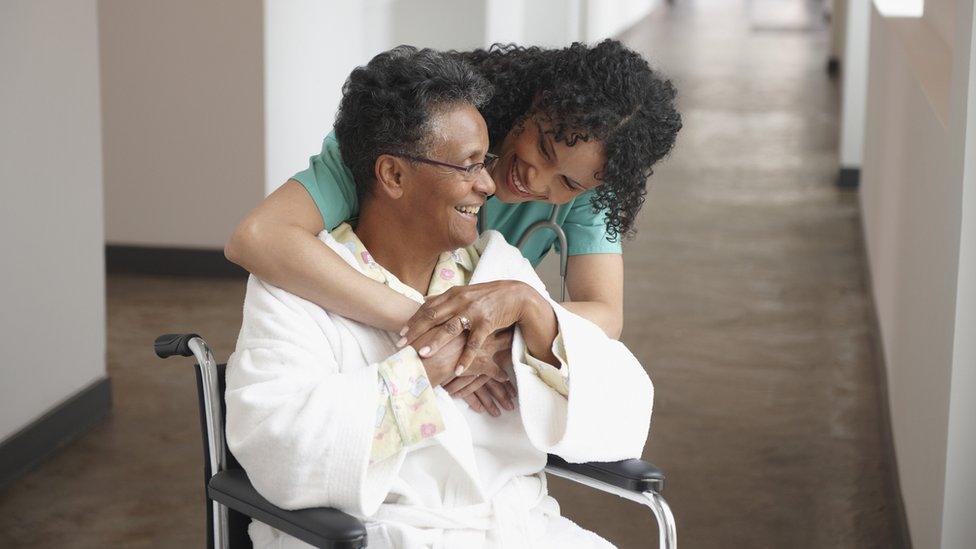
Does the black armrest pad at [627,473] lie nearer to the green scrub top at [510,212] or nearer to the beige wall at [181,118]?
the green scrub top at [510,212]

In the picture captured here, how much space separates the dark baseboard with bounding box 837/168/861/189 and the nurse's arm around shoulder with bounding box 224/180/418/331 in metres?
6.12

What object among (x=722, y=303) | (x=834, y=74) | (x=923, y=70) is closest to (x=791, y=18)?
(x=834, y=74)

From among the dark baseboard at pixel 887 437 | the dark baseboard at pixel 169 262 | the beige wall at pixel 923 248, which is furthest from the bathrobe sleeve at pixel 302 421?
the dark baseboard at pixel 169 262

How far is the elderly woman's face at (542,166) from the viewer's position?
2020 millimetres

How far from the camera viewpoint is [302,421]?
1645mm

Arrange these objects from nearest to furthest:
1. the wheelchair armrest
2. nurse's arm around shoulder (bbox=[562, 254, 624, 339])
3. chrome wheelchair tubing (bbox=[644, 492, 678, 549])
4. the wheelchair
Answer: the wheelchair armrest → the wheelchair → chrome wheelchair tubing (bbox=[644, 492, 678, 549]) → nurse's arm around shoulder (bbox=[562, 254, 624, 339])

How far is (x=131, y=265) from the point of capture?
5676mm

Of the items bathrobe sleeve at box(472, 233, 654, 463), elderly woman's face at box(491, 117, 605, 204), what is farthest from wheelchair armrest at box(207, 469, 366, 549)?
elderly woman's face at box(491, 117, 605, 204)

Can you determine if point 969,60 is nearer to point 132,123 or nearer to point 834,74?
point 132,123

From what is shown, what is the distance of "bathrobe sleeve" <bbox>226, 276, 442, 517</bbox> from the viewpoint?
1638mm

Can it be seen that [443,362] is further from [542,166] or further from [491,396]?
[542,166]

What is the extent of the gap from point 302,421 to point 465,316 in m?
0.29

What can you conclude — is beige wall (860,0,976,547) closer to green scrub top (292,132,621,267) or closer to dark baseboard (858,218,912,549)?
dark baseboard (858,218,912,549)

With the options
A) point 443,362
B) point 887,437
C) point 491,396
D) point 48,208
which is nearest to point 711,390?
point 887,437
